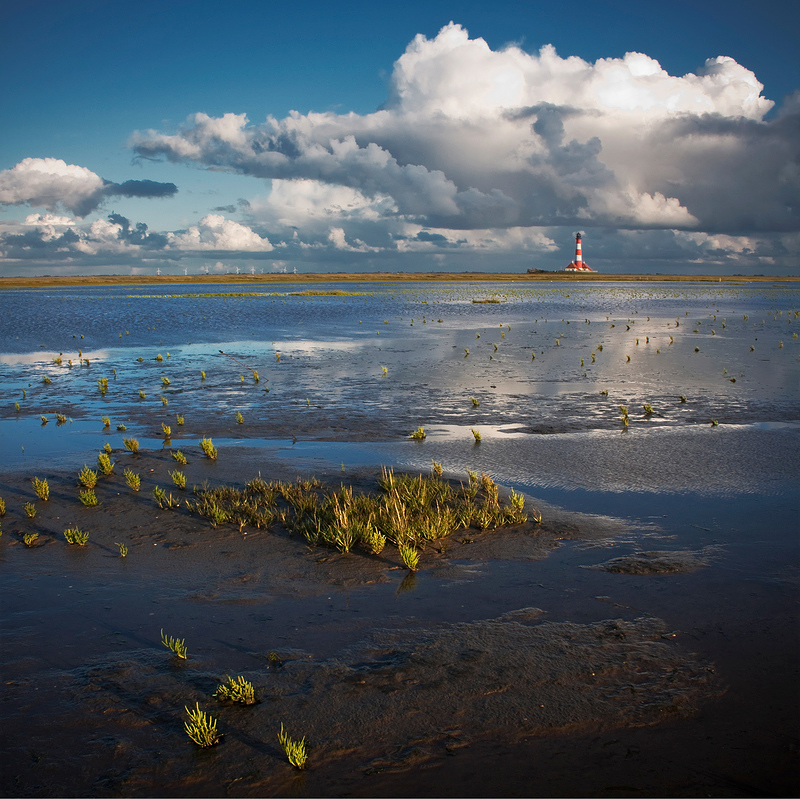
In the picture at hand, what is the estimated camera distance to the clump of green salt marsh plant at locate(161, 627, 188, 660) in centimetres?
555

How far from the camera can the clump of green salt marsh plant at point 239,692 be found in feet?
16.2

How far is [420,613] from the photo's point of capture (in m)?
6.27

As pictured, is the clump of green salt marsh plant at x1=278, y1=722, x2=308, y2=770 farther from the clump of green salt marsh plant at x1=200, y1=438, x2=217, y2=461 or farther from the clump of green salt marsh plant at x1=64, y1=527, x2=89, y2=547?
the clump of green salt marsh plant at x1=200, y1=438, x2=217, y2=461

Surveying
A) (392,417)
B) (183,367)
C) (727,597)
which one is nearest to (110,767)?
(727,597)

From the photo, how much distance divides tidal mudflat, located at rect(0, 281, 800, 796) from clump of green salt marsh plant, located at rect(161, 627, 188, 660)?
7 centimetres

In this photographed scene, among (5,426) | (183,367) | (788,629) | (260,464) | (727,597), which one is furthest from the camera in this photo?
(183,367)

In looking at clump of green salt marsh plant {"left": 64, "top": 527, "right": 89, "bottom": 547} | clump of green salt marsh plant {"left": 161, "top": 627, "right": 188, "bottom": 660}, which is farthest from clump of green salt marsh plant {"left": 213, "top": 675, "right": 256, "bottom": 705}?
clump of green salt marsh plant {"left": 64, "top": 527, "right": 89, "bottom": 547}

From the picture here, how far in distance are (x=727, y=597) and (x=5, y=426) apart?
14.7 m

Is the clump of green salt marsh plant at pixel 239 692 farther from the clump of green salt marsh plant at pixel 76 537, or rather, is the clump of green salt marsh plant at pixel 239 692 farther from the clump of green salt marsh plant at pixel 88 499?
the clump of green salt marsh plant at pixel 88 499

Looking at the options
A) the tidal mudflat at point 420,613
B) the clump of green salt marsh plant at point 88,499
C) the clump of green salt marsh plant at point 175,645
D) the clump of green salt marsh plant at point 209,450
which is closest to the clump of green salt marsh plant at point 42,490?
the tidal mudflat at point 420,613

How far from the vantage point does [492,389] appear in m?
18.5

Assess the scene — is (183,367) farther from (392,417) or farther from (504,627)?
(504,627)

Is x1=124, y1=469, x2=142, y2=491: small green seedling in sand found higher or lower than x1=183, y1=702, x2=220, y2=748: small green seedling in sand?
higher

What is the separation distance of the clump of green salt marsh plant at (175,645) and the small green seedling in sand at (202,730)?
98 centimetres
